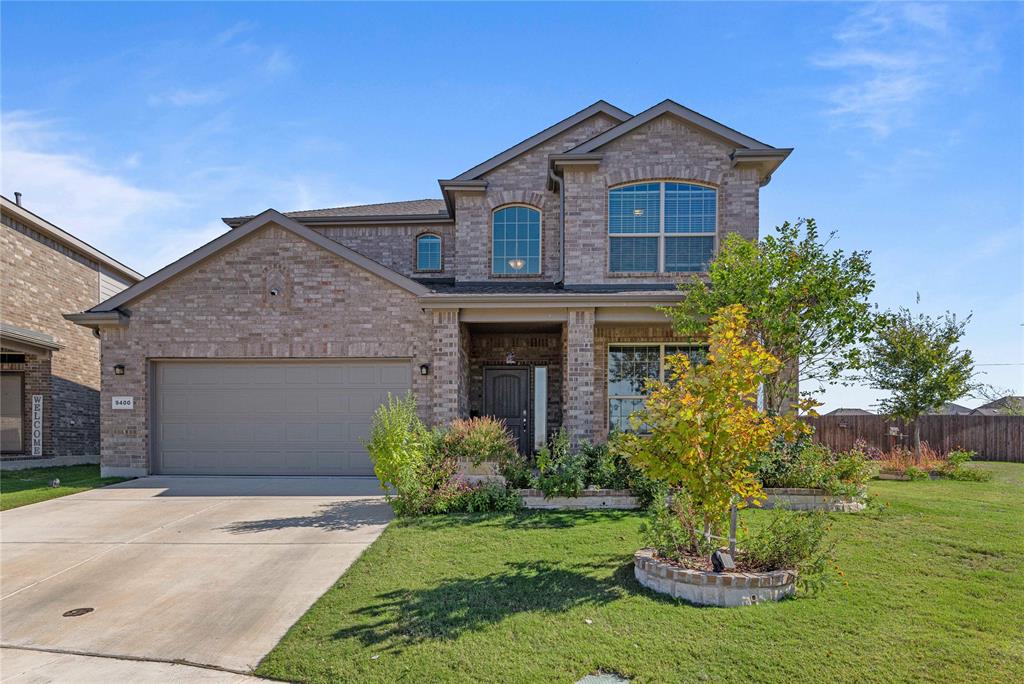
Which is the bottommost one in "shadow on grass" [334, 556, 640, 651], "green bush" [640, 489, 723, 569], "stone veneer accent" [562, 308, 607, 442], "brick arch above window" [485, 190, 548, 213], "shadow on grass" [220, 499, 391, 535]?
"shadow on grass" [220, 499, 391, 535]

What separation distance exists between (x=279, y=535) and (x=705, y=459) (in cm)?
551

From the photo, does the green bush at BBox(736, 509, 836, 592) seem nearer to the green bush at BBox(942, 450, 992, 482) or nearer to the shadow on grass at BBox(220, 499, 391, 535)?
the shadow on grass at BBox(220, 499, 391, 535)

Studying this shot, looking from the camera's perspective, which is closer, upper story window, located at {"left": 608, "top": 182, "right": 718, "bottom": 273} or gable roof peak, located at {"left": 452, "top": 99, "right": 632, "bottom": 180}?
upper story window, located at {"left": 608, "top": 182, "right": 718, "bottom": 273}

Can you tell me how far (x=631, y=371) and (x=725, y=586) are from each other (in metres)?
7.96

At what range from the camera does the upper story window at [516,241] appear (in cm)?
1423

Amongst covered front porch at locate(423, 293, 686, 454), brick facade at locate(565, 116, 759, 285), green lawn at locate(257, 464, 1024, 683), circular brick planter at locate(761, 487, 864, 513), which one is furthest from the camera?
brick facade at locate(565, 116, 759, 285)

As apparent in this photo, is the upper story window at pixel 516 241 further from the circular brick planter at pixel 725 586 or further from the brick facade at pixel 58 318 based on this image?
the brick facade at pixel 58 318

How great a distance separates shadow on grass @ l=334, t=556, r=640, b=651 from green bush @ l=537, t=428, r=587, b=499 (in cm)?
273

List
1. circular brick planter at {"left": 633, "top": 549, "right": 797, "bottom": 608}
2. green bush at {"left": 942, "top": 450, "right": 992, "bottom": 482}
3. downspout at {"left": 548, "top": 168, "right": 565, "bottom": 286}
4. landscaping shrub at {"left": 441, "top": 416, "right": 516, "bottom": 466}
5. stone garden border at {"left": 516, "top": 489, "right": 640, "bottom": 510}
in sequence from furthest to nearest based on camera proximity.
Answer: downspout at {"left": 548, "top": 168, "right": 565, "bottom": 286} → green bush at {"left": 942, "top": 450, "right": 992, "bottom": 482} → landscaping shrub at {"left": 441, "top": 416, "right": 516, "bottom": 466} → stone garden border at {"left": 516, "top": 489, "right": 640, "bottom": 510} → circular brick planter at {"left": 633, "top": 549, "right": 797, "bottom": 608}

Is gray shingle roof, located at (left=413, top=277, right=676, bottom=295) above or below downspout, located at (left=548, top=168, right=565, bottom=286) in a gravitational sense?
below

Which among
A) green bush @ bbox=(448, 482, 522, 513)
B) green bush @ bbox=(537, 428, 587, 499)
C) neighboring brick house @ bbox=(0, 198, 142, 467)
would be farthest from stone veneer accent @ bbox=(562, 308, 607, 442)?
neighboring brick house @ bbox=(0, 198, 142, 467)

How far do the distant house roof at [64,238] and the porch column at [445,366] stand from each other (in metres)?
11.4

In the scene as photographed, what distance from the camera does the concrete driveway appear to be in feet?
15.5

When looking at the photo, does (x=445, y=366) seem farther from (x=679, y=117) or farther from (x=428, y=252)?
(x=679, y=117)
